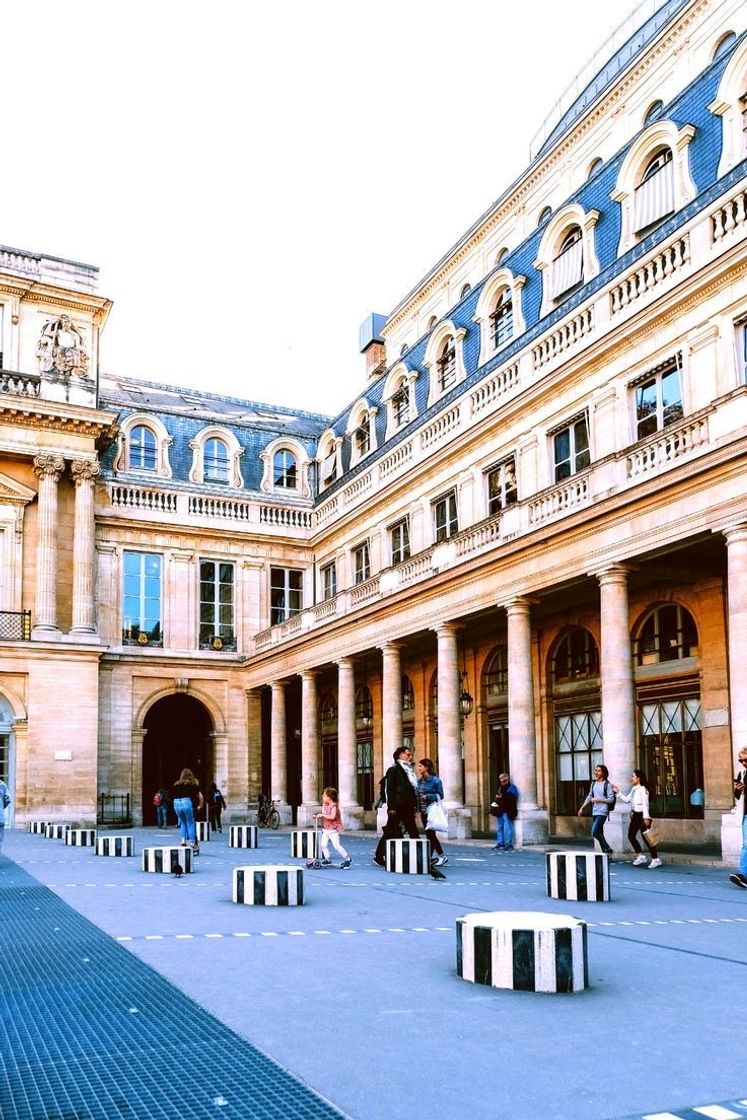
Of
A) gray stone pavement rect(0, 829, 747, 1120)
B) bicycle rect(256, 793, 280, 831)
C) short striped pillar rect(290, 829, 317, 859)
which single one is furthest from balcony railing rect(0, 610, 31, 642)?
gray stone pavement rect(0, 829, 747, 1120)

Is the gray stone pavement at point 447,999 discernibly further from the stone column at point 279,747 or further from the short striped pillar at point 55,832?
the stone column at point 279,747

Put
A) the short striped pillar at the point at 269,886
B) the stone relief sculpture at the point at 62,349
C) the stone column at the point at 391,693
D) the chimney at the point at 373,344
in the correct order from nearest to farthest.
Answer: the short striped pillar at the point at 269,886 → the stone column at the point at 391,693 → the stone relief sculpture at the point at 62,349 → the chimney at the point at 373,344

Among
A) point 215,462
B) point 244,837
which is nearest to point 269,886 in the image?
point 244,837

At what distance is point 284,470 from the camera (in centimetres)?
4541

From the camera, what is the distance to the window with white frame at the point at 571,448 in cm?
2534

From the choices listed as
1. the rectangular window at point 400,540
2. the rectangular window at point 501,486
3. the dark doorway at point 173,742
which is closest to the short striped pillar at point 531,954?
the rectangular window at point 501,486

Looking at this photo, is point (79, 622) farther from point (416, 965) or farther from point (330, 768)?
point (416, 965)

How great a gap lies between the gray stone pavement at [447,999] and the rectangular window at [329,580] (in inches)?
1058

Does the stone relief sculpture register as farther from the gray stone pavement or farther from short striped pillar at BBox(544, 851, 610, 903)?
short striped pillar at BBox(544, 851, 610, 903)

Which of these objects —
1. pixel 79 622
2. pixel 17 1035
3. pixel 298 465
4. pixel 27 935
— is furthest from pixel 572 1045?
pixel 298 465

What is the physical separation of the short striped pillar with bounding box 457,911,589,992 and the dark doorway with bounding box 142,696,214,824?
36.1m

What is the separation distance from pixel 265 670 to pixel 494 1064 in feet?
115

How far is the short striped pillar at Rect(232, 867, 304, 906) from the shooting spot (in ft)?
41.9

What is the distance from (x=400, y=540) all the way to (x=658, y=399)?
44.4ft
